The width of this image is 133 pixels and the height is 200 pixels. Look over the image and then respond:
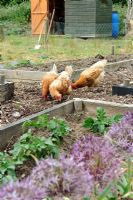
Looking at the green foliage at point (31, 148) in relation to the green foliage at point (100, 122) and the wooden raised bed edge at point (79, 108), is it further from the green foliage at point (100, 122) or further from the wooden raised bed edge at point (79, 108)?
the green foliage at point (100, 122)

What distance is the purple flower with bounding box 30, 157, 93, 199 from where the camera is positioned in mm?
1670

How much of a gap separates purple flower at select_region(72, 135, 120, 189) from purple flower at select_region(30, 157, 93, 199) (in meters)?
0.11

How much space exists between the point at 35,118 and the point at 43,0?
20588mm

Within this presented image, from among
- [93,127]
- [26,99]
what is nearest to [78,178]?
[93,127]

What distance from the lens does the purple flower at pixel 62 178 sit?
5.48 ft

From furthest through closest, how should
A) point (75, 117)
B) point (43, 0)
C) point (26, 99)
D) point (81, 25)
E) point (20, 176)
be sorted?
point (43, 0) < point (81, 25) < point (26, 99) < point (75, 117) < point (20, 176)

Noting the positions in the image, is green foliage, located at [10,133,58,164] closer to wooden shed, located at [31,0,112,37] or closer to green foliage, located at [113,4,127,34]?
wooden shed, located at [31,0,112,37]

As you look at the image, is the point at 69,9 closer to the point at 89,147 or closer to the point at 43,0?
the point at 43,0

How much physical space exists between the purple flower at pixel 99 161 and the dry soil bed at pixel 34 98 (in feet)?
9.18

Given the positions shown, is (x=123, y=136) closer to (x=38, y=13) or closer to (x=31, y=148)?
(x=31, y=148)

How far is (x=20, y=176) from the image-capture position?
3.38m

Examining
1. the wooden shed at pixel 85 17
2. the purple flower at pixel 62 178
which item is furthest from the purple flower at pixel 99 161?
the wooden shed at pixel 85 17

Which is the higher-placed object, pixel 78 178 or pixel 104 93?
pixel 78 178

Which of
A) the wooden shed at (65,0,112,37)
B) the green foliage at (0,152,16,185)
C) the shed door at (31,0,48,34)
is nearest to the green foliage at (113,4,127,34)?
the wooden shed at (65,0,112,37)
